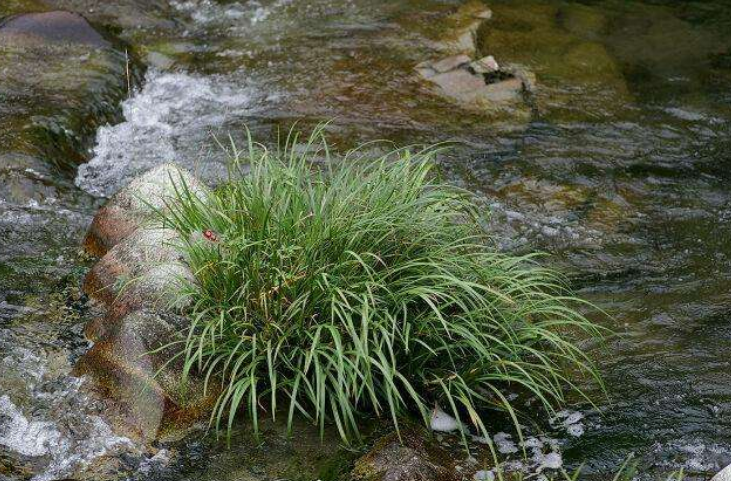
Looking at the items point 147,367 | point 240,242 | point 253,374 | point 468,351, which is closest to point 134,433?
point 147,367

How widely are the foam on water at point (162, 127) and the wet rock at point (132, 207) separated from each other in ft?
3.43

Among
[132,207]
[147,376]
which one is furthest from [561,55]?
[147,376]

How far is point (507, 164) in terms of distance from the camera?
788cm

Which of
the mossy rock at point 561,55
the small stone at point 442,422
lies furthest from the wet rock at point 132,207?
the mossy rock at point 561,55

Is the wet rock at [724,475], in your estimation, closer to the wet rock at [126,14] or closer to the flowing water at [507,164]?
the flowing water at [507,164]

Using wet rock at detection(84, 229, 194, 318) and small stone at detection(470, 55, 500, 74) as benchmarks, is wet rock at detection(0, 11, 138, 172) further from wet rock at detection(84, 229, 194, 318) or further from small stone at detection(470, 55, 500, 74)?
small stone at detection(470, 55, 500, 74)

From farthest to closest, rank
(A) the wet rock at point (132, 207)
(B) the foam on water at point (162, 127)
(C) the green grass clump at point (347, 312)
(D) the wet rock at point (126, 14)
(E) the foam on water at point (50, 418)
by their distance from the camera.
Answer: (D) the wet rock at point (126, 14) → (B) the foam on water at point (162, 127) → (A) the wet rock at point (132, 207) → (C) the green grass clump at point (347, 312) → (E) the foam on water at point (50, 418)

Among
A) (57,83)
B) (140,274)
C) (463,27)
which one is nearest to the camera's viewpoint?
(140,274)

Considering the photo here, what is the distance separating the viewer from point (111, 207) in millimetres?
6035

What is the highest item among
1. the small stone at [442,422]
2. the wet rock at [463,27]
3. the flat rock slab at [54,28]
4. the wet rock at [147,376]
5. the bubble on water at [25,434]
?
the flat rock slab at [54,28]

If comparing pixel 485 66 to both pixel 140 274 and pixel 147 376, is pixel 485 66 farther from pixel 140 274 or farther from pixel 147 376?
pixel 147 376

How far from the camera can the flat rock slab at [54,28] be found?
9234mm

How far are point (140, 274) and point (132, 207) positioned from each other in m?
0.95

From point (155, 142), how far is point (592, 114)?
4274 millimetres
